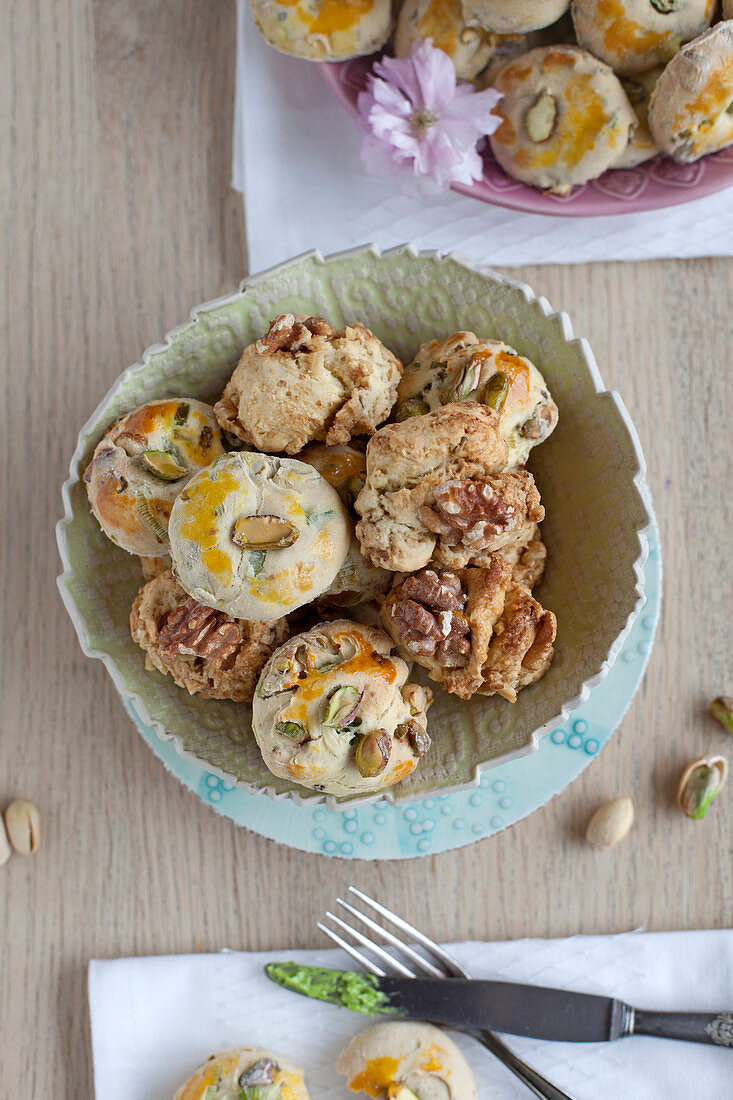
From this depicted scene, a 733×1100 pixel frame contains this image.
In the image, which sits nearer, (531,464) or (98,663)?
(531,464)

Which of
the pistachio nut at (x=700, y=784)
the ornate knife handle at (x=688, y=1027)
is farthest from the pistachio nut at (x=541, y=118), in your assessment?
the ornate knife handle at (x=688, y=1027)

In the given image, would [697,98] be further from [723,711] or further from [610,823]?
[610,823]

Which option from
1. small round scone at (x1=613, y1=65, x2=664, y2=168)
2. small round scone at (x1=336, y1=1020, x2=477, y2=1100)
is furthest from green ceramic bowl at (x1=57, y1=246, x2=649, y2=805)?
small round scone at (x1=336, y1=1020, x2=477, y2=1100)

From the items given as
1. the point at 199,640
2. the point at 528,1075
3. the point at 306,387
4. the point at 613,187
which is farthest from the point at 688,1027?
the point at 613,187

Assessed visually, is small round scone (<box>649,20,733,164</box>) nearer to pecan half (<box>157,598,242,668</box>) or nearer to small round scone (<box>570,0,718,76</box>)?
small round scone (<box>570,0,718,76</box>)

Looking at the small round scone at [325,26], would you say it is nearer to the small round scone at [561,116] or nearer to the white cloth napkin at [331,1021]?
the small round scone at [561,116]
